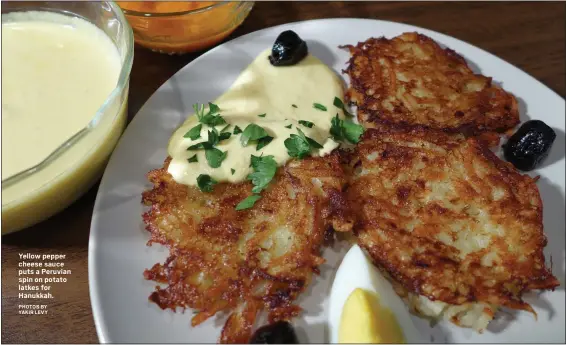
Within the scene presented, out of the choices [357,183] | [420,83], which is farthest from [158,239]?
[420,83]

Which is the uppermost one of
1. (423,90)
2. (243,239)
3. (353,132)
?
(423,90)

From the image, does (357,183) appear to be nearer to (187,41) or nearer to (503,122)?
(503,122)

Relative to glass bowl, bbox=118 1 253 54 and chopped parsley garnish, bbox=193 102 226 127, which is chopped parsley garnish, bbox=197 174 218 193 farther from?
glass bowl, bbox=118 1 253 54

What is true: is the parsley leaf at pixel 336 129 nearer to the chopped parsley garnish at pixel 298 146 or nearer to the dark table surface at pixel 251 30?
the chopped parsley garnish at pixel 298 146

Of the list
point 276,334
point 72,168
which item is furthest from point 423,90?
point 72,168

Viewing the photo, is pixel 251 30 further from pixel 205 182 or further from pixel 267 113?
pixel 205 182

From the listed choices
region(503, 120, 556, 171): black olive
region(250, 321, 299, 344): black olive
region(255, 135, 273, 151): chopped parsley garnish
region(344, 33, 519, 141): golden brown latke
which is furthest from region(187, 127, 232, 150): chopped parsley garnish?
region(503, 120, 556, 171): black olive
